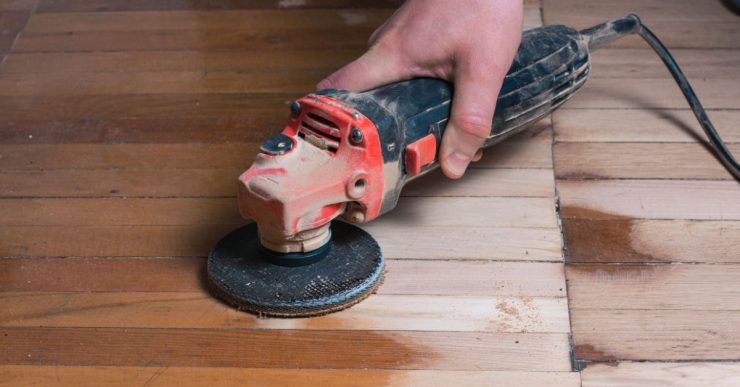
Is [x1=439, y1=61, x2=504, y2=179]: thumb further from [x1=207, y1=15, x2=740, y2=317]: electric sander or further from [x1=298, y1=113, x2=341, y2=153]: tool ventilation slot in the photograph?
[x1=298, y1=113, x2=341, y2=153]: tool ventilation slot

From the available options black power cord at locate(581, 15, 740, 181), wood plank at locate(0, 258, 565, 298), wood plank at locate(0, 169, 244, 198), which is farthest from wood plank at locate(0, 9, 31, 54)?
black power cord at locate(581, 15, 740, 181)

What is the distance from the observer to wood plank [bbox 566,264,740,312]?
1645 mm

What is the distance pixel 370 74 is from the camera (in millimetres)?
1656

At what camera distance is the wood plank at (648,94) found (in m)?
2.23

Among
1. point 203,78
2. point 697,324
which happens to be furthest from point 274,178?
point 203,78

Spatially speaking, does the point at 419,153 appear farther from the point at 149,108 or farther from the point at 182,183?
the point at 149,108

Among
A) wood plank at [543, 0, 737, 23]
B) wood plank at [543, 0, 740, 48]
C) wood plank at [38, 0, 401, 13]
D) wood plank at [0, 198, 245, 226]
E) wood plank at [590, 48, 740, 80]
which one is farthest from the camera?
wood plank at [38, 0, 401, 13]

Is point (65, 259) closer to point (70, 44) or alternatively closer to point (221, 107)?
point (221, 107)

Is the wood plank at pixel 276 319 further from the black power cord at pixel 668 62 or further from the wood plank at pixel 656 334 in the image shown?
the black power cord at pixel 668 62

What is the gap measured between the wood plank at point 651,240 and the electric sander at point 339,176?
9.9 inches

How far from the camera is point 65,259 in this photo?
5.77 feet

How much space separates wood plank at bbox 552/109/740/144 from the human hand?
52 centimetres

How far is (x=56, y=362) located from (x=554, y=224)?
0.96 metres

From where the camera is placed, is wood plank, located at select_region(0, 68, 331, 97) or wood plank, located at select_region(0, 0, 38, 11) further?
wood plank, located at select_region(0, 0, 38, 11)
